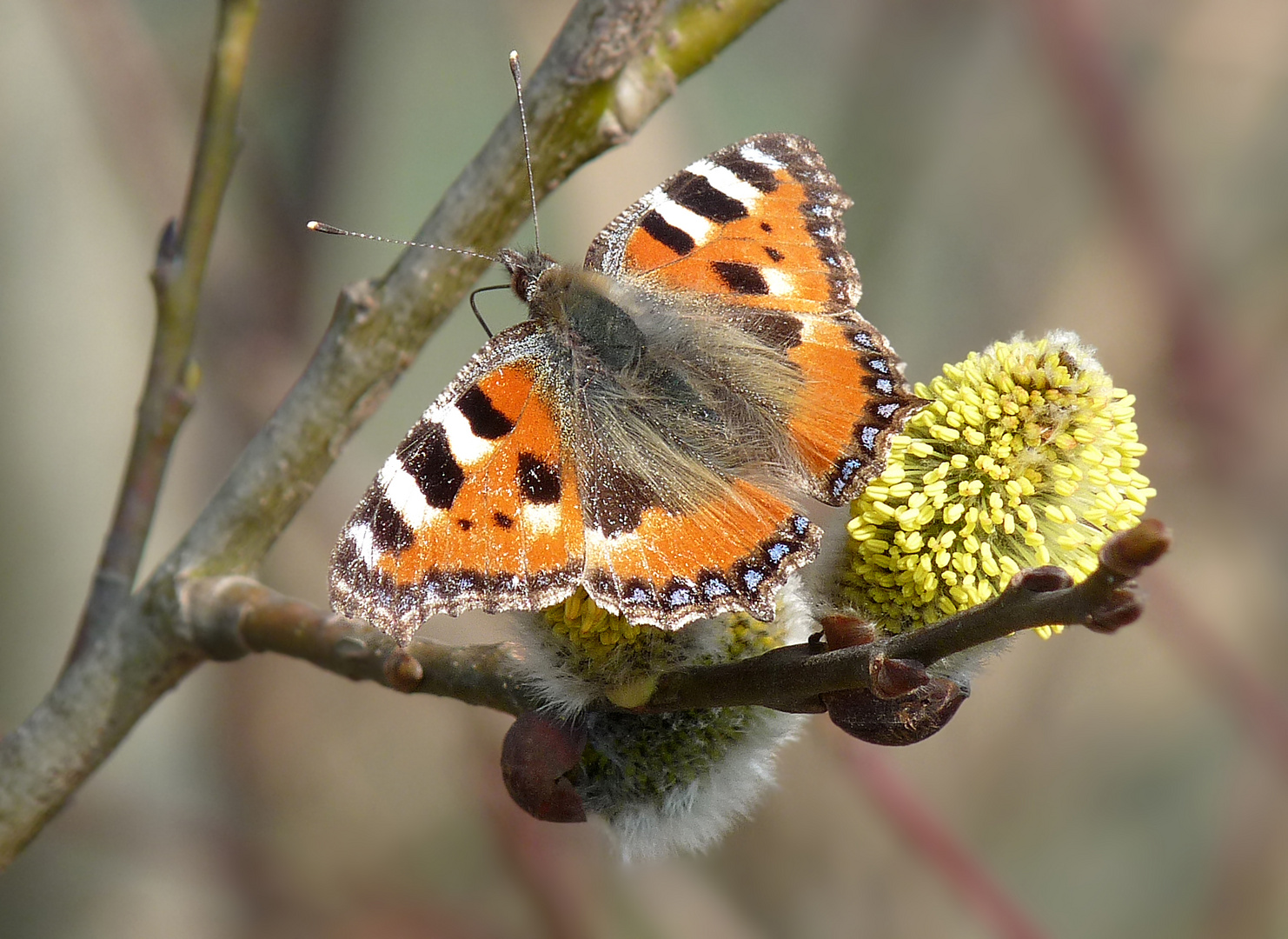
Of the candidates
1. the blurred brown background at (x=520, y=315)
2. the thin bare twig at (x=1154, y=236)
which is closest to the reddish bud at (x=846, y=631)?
the blurred brown background at (x=520, y=315)

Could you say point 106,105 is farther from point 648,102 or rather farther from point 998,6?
point 998,6

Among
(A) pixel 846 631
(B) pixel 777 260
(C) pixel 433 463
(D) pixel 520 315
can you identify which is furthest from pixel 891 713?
(D) pixel 520 315

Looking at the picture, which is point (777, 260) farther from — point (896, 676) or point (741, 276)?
point (896, 676)

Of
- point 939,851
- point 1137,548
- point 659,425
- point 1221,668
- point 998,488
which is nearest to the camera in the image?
point 1137,548

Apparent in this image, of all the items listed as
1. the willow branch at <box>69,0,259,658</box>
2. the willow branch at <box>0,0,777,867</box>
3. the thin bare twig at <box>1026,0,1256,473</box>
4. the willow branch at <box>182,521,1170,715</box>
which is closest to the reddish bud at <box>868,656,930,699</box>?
the willow branch at <box>182,521,1170,715</box>

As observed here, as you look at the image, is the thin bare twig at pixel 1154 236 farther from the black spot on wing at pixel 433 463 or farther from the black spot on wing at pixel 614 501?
the black spot on wing at pixel 433 463

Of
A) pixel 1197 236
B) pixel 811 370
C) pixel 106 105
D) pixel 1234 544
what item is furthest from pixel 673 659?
pixel 1197 236
